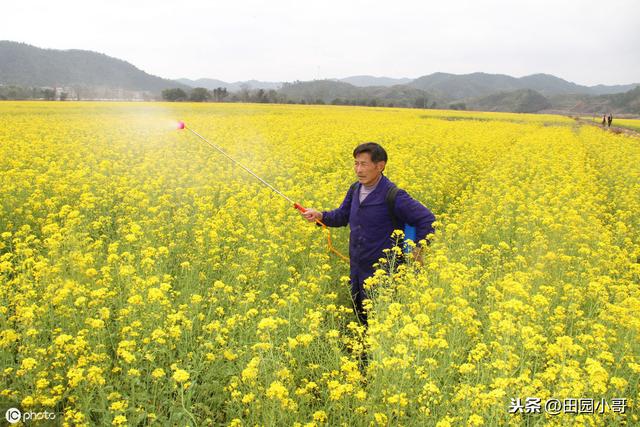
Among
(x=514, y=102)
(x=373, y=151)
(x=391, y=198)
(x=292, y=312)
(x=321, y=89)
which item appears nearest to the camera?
(x=292, y=312)

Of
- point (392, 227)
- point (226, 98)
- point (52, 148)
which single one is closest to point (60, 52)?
point (226, 98)

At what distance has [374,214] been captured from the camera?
4.79m

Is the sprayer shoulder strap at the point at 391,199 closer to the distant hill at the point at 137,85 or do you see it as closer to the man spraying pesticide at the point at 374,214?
the man spraying pesticide at the point at 374,214

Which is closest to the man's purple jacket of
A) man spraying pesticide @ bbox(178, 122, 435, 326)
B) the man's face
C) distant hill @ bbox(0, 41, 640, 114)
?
man spraying pesticide @ bbox(178, 122, 435, 326)

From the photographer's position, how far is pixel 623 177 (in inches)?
475

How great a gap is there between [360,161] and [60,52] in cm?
19568

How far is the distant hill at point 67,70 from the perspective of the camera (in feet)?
457

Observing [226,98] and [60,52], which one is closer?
[226,98]

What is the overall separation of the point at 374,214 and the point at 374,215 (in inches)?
0.5

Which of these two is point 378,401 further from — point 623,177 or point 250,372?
point 623,177

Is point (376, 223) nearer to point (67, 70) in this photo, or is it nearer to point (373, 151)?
point (373, 151)

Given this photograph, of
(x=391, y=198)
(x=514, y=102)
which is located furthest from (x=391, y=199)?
(x=514, y=102)

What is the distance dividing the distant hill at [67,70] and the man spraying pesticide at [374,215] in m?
140

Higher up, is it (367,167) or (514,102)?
(514,102)
